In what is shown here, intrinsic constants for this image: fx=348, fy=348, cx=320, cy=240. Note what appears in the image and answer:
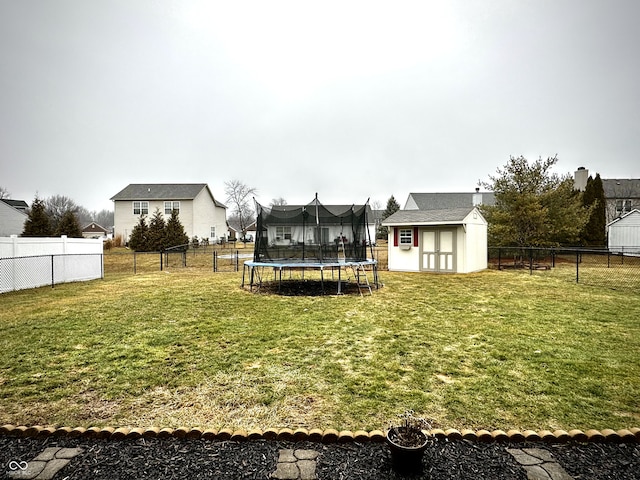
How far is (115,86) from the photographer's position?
14.2 metres

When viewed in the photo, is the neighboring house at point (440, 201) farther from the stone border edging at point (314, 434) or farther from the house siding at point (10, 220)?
the house siding at point (10, 220)

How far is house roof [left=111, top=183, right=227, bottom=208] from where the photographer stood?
99.6 feet

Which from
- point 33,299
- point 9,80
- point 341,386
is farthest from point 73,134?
point 341,386

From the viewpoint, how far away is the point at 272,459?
7.72 feet

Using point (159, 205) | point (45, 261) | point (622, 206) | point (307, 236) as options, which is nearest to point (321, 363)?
point (307, 236)

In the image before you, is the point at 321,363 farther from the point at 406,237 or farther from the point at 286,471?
the point at 406,237

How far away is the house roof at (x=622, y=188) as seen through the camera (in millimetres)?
34188

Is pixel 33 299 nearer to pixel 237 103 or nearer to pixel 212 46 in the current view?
pixel 212 46

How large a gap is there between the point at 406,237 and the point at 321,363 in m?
12.1

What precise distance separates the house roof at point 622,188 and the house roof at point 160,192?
129ft

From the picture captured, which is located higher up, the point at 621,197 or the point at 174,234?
the point at 621,197

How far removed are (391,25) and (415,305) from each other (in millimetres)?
9643

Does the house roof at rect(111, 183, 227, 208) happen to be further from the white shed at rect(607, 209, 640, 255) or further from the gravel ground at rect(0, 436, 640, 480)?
the white shed at rect(607, 209, 640, 255)

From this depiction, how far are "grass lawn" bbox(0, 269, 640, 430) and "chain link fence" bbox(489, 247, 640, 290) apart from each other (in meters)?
3.94
